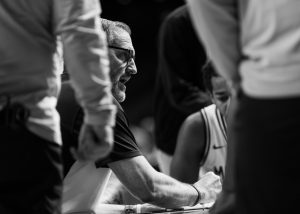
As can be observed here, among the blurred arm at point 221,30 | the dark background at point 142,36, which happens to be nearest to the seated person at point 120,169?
the blurred arm at point 221,30

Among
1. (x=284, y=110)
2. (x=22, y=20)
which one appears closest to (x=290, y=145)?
(x=284, y=110)

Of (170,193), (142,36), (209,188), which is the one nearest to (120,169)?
(170,193)

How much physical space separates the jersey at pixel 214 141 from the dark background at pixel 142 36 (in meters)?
6.04

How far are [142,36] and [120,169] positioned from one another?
792 centimetres

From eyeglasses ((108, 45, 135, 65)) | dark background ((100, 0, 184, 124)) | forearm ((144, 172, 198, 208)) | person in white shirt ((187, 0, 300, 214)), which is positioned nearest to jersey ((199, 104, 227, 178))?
forearm ((144, 172, 198, 208))

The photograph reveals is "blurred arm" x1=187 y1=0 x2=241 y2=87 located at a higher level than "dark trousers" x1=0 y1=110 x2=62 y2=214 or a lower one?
higher

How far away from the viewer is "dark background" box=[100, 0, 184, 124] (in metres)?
10.9

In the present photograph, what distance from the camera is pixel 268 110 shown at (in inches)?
94.0

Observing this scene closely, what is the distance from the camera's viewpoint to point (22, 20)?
2.72 m

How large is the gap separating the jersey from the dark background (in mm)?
6037

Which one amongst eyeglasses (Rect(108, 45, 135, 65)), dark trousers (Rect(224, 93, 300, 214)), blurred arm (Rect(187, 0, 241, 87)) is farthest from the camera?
eyeglasses (Rect(108, 45, 135, 65))

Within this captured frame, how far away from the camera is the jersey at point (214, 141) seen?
4.66 metres

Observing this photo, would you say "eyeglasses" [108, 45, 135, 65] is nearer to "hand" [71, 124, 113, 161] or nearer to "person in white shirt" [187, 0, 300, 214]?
"hand" [71, 124, 113, 161]

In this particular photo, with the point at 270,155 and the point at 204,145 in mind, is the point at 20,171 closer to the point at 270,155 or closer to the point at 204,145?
the point at 270,155
